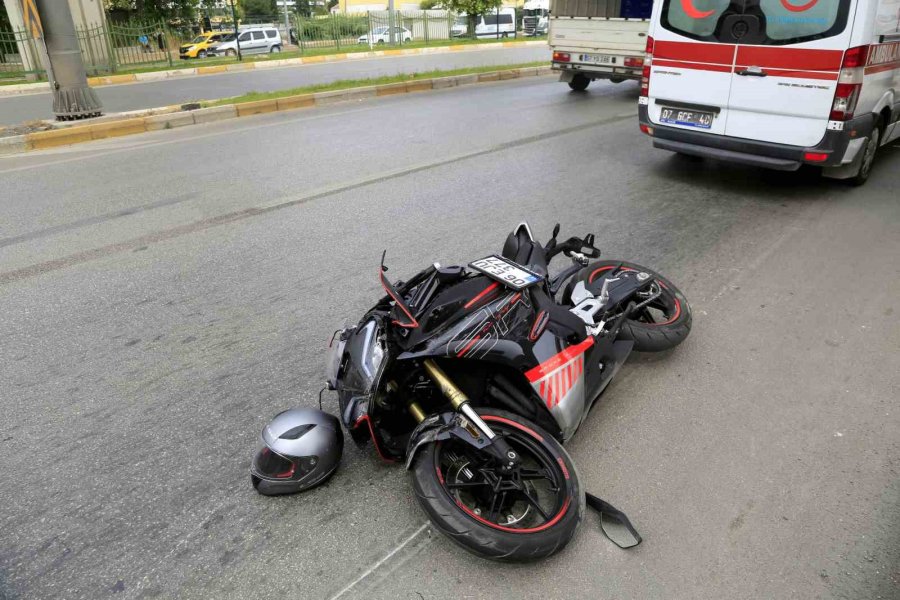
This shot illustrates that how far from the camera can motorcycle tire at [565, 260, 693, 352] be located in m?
3.57

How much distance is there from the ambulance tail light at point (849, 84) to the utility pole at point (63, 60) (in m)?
11.0

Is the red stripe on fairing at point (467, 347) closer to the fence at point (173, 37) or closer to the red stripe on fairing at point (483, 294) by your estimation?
the red stripe on fairing at point (483, 294)

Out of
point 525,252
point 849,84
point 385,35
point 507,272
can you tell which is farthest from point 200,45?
point 507,272

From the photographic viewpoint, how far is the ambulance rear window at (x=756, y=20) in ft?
18.5

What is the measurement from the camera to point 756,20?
6066 millimetres

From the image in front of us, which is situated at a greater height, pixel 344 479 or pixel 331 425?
pixel 331 425

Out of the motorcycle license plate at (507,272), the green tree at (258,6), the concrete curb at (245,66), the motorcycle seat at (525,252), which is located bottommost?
the concrete curb at (245,66)

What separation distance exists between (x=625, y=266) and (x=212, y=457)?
8.52 feet

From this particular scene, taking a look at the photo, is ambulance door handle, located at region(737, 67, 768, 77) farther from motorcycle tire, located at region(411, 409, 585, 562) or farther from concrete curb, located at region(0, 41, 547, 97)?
concrete curb, located at region(0, 41, 547, 97)

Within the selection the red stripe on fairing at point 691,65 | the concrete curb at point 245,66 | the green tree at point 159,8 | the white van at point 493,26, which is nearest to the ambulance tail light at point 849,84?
the red stripe on fairing at point 691,65

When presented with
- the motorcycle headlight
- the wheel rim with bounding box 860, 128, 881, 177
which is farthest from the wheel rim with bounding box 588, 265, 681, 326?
the wheel rim with bounding box 860, 128, 881, 177

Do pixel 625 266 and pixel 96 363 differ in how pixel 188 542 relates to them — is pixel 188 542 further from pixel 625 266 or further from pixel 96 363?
pixel 625 266

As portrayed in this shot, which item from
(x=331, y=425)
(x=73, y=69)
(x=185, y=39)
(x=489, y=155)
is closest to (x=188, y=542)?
(x=331, y=425)

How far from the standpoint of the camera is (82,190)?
7.09 metres
